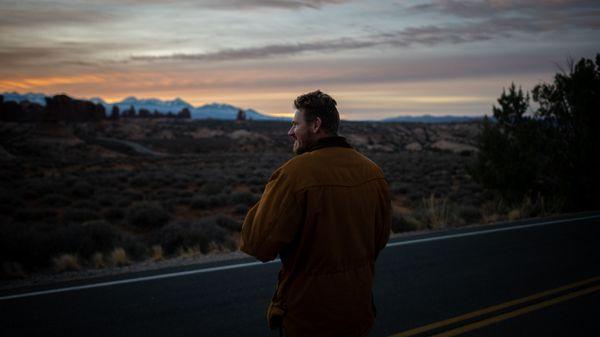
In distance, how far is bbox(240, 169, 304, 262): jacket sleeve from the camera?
7.85ft

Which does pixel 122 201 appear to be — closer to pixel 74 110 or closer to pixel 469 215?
pixel 469 215

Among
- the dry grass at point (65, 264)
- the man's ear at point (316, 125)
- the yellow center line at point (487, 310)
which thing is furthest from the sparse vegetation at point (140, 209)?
the man's ear at point (316, 125)

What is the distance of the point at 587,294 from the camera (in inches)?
241

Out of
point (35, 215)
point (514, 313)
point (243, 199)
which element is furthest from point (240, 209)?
point (514, 313)

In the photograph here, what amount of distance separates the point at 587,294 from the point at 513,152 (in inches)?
416

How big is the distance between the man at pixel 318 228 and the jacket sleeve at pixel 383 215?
0.34 ft

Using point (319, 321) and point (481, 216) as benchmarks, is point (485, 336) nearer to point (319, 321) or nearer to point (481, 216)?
point (319, 321)

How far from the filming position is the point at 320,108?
2.48m

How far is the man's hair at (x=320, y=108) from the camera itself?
2473 mm

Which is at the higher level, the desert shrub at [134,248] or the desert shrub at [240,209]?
the desert shrub at [134,248]

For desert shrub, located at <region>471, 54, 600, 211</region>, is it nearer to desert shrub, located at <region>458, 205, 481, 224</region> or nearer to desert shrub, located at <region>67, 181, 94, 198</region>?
desert shrub, located at <region>458, 205, 481, 224</region>

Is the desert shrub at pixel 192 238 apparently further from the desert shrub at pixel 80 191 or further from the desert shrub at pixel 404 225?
the desert shrub at pixel 80 191

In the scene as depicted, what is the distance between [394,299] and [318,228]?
12.8ft

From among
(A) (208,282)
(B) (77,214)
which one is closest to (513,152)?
(A) (208,282)
